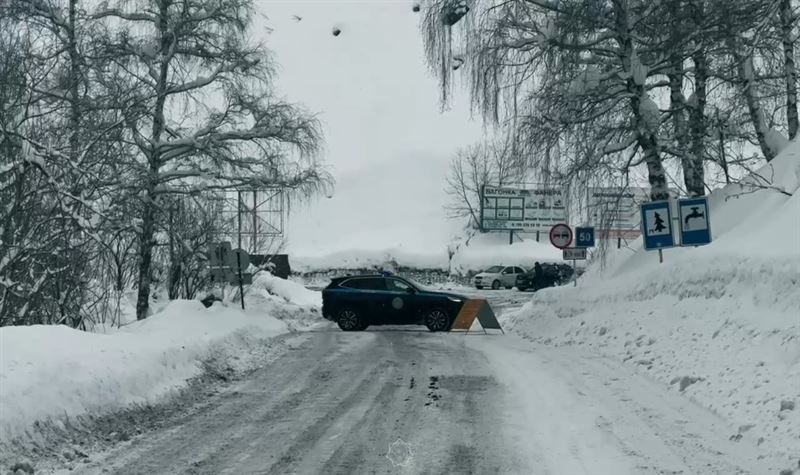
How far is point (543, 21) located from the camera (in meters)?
19.0

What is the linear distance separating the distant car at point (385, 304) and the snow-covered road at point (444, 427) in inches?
377

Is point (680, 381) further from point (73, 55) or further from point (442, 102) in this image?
point (73, 55)

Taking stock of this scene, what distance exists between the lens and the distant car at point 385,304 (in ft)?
77.7

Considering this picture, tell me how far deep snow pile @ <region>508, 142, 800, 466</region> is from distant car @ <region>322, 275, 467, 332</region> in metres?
3.74

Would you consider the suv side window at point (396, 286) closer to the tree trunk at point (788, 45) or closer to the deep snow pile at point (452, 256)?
the tree trunk at point (788, 45)

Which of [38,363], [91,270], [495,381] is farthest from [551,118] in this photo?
[38,363]

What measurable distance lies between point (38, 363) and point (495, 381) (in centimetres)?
643

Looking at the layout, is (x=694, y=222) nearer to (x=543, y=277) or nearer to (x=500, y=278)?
(x=543, y=277)

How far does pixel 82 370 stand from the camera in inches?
361

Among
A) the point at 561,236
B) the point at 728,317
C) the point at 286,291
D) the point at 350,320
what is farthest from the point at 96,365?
the point at 286,291

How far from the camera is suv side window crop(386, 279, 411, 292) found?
938 inches

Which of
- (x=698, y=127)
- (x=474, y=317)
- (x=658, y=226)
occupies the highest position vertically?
(x=698, y=127)

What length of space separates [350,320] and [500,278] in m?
34.4

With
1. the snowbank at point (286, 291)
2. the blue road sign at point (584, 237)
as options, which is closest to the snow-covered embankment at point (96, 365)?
the blue road sign at point (584, 237)
